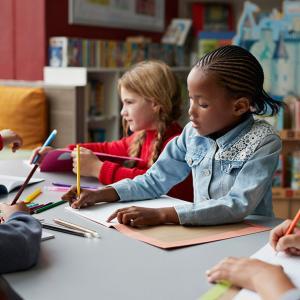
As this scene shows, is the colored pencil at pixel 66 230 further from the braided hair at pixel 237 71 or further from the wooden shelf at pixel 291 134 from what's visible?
the wooden shelf at pixel 291 134

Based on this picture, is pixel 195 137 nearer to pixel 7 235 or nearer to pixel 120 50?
pixel 7 235

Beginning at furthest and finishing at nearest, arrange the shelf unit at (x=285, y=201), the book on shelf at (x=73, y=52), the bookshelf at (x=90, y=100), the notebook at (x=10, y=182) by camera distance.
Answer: the book on shelf at (x=73, y=52), the bookshelf at (x=90, y=100), the shelf unit at (x=285, y=201), the notebook at (x=10, y=182)

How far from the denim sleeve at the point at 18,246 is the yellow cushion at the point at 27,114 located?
2.35m

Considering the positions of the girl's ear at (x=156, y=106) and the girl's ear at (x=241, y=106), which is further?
the girl's ear at (x=156, y=106)

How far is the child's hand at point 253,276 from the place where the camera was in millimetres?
827

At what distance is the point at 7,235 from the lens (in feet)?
3.23

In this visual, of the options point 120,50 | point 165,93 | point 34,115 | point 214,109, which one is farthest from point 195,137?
point 120,50

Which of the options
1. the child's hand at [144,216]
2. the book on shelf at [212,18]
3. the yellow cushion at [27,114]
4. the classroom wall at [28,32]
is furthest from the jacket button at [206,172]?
the book on shelf at [212,18]

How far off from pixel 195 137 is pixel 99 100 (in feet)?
7.87

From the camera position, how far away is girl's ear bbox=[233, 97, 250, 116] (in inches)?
52.6

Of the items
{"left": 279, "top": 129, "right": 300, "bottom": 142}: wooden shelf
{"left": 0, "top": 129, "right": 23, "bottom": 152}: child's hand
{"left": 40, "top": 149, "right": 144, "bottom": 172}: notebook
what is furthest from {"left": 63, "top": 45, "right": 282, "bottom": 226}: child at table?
{"left": 279, "top": 129, "right": 300, "bottom": 142}: wooden shelf

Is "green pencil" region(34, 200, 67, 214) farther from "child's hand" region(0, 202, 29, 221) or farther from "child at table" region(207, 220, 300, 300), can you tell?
"child at table" region(207, 220, 300, 300)

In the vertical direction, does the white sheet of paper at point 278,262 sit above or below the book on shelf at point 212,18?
below

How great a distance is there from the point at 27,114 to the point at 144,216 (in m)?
2.30
